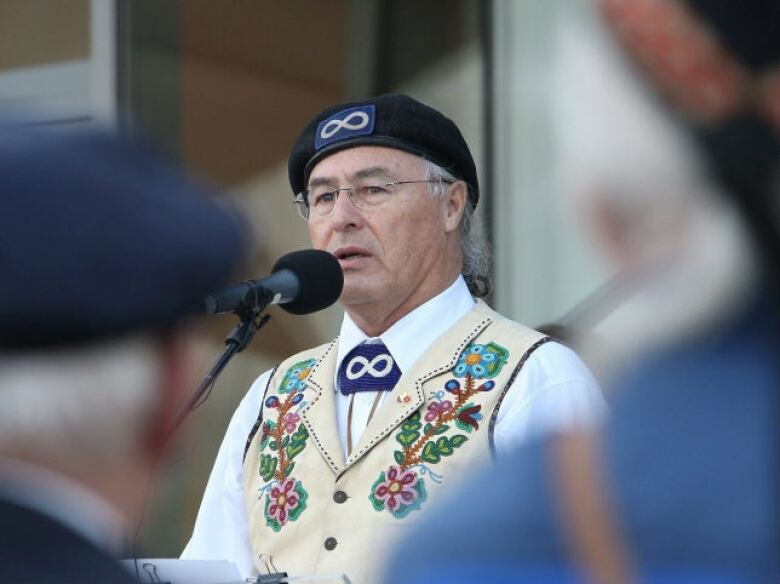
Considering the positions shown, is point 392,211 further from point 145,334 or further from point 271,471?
point 145,334

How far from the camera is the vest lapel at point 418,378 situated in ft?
10.3

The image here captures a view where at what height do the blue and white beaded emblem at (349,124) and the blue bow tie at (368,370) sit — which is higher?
the blue and white beaded emblem at (349,124)

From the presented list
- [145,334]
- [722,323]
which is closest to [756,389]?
[722,323]

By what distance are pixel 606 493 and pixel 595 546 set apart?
0.04 m

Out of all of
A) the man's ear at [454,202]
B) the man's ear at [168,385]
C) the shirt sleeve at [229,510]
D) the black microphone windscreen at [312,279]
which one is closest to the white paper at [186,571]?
the black microphone windscreen at [312,279]

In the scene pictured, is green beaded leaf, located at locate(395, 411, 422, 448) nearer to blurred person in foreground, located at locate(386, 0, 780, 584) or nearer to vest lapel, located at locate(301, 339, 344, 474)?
vest lapel, located at locate(301, 339, 344, 474)

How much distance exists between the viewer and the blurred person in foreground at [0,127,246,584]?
1104mm

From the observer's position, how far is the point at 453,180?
11.4ft

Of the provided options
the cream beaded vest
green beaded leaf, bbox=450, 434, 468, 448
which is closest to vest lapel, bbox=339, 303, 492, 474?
the cream beaded vest

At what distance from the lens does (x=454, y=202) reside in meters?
3.48

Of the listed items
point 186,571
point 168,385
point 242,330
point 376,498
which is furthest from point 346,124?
point 168,385

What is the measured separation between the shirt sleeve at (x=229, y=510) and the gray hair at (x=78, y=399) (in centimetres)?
207

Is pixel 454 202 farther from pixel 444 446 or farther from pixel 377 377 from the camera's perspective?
pixel 444 446

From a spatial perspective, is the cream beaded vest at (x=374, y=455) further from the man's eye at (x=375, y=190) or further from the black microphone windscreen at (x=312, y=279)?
the black microphone windscreen at (x=312, y=279)
